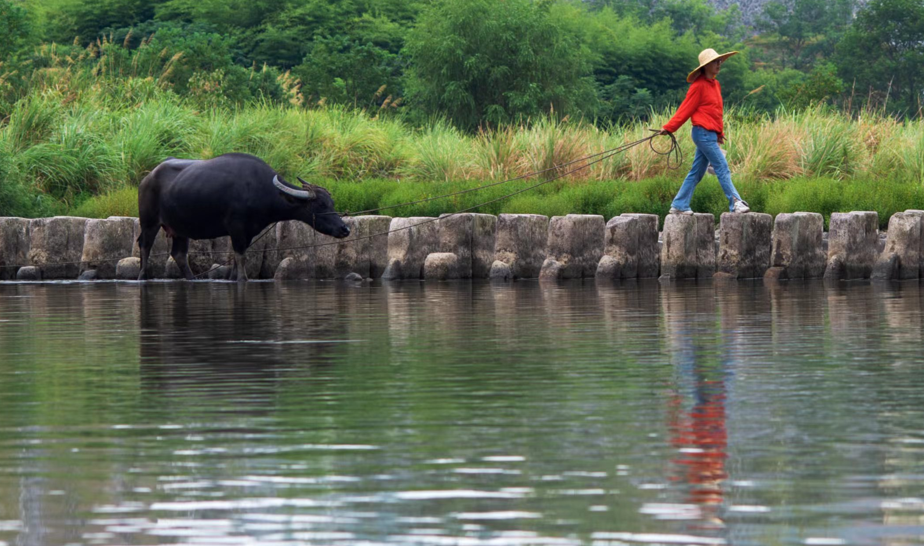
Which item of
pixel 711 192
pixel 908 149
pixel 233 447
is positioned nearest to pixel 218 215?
pixel 711 192

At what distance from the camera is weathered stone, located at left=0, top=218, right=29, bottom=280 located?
19.6 metres

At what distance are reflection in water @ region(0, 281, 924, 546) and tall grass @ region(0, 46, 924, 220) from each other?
7.45 metres

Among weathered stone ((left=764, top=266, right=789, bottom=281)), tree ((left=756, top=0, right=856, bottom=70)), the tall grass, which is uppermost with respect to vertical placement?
tree ((left=756, top=0, right=856, bottom=70))

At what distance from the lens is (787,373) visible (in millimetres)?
8172

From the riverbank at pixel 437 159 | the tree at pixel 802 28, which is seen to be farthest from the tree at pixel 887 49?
the riverbank at pixel 437 159

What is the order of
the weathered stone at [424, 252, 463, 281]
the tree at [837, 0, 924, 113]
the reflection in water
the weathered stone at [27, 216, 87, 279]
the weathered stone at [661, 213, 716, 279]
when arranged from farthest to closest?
1. the tree at [837, 0, 924, 113]
2. the weathered stone at [27, 216, 87, 279]
3. the weathered stone at [424, 252, 463, 281]
4. the weathered stone at [661, 213, 716, 279]
5. the reflection in water

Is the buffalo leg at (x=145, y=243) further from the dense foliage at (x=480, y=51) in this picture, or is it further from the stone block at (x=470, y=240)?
the dense foliage at (x=480, y=51)

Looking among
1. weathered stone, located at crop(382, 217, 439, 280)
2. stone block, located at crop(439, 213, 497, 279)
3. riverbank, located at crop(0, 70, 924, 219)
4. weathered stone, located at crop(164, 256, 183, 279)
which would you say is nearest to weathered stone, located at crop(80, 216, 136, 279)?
weathered stone, located at crop(164, 256, 183, 279)

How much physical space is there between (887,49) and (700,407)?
6308cm

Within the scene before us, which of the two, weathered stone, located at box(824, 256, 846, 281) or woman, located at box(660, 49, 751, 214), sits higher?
woman, located at box(660, 49, 751, 214)

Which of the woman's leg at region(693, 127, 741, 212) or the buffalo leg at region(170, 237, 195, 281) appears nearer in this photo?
the woman's leg at region(693, 127, 741, 212)

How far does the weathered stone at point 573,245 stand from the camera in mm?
17766

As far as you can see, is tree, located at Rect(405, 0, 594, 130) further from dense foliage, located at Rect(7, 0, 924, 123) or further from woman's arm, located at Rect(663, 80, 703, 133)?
woman's arm, located at Rect(663, 80, 703, 133)

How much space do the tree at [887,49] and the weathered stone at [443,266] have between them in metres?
49.0
